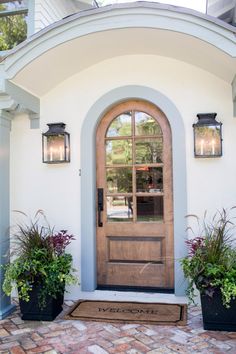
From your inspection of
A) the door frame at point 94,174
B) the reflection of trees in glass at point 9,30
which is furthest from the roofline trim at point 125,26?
the reflection of trees in glass at point 9,30

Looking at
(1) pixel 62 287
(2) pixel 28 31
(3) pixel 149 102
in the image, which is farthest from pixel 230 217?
(2) pixel 28 31

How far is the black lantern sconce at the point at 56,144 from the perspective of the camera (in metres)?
3.82

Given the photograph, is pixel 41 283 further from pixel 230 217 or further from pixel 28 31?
pixel 28 31

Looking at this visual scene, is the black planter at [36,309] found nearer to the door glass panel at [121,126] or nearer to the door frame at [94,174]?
the door frame at [94,174]

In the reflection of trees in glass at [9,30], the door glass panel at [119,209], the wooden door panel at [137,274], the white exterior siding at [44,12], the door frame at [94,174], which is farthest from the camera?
the reflection of trees in glass at [9,30]

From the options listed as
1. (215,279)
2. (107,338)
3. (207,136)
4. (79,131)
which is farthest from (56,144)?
(215,279)

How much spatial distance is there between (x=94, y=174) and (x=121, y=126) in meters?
0.67

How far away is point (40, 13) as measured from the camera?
4.61 m

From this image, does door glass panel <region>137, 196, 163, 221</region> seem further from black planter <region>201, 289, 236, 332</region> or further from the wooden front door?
black planter <region>201, 289, 236, 332</region>

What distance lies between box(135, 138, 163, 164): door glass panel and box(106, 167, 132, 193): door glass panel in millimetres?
202

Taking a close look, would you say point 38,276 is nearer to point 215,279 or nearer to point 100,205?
point 100,205

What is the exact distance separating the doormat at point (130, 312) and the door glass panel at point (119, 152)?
1601mm

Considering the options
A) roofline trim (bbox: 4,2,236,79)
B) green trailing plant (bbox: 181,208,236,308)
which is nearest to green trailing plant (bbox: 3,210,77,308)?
green trailing plant (bbox: 181,208,236,308)

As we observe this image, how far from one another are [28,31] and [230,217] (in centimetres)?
365
